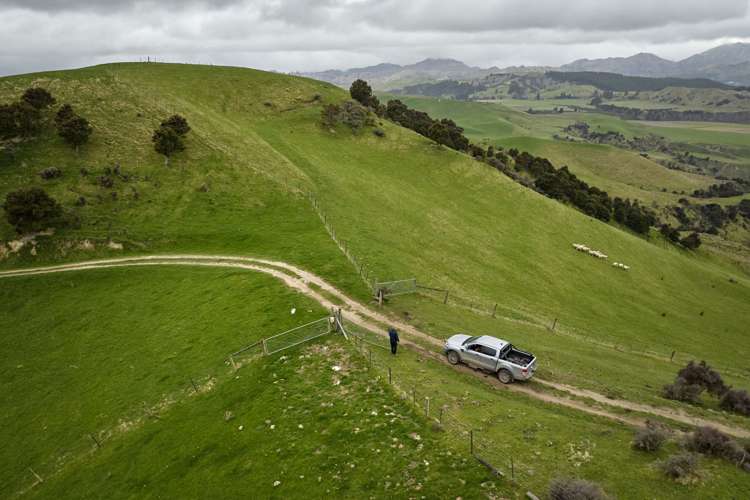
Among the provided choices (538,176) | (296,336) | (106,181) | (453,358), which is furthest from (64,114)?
(538,176)

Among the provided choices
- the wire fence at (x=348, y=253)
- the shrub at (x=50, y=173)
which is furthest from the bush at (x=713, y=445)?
the shrub at (x=50, y=173)

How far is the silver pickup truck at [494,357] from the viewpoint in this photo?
90.1ft

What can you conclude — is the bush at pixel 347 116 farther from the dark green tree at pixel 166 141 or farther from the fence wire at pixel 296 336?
the fence wire at pixel 296 336

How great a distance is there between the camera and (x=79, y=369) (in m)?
34.4

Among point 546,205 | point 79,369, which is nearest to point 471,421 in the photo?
point 79,369

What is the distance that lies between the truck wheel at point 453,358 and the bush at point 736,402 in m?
19.5

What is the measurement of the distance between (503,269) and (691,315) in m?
29.7

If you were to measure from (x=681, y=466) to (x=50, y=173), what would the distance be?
230ft

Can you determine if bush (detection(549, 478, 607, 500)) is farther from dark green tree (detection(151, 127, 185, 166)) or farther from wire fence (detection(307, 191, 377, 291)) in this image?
dark green tree (detection(151, 127, 185, 166))

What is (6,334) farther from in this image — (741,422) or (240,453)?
(741,422)

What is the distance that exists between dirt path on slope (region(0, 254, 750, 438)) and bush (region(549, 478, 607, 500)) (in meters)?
10.9

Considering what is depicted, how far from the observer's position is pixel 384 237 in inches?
2308

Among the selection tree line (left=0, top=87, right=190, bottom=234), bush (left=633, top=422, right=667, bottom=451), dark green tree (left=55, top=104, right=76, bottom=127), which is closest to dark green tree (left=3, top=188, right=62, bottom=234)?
tree line (left=0, top=87, right=190, bottom=234)

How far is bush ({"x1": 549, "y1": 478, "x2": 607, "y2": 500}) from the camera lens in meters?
15.2
